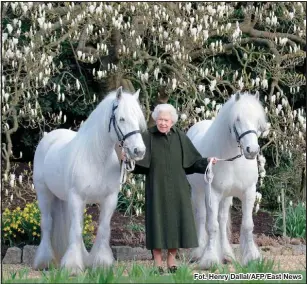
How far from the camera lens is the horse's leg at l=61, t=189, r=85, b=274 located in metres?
7.01

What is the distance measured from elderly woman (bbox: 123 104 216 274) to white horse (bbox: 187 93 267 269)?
1.34ft

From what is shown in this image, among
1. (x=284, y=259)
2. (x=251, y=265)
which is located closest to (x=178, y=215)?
(x=251, y=265)

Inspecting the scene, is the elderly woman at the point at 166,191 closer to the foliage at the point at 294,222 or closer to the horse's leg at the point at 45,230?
the horse's leg at the point at 45,230

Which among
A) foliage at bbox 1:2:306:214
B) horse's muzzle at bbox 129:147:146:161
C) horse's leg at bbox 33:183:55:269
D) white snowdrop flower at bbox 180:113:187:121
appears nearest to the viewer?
horse's muzzle at bbox 129:147:146:161

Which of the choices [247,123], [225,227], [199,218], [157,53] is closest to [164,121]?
[247,123]

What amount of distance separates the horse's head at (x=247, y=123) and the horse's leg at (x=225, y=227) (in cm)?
119

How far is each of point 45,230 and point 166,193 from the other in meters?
1.70

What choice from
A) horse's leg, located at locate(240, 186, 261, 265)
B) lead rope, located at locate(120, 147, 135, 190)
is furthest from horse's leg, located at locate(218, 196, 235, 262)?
lead rope, located at locate(120, 147, 135, 190)

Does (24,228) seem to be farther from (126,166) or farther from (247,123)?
(247,123)

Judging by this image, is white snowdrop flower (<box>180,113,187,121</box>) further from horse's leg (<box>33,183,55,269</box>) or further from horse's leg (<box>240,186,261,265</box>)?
horse's leg (<box>240,186,261,265</box>)

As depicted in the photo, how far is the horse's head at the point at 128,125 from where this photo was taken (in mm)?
6504

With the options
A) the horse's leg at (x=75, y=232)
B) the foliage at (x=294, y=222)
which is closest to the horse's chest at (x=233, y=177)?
the horse's leg at (x=75, y=232)

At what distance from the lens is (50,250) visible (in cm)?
786

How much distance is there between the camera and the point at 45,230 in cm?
803
